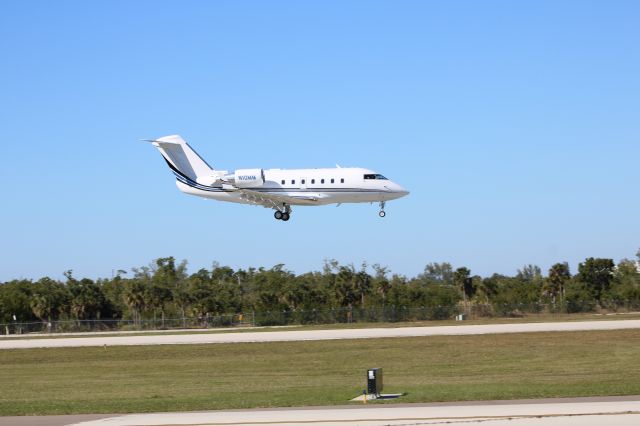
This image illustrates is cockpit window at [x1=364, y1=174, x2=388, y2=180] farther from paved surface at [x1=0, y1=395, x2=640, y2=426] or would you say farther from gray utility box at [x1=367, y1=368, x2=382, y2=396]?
paved surface at [x1=0, y1=395, x2=640, y2=426]

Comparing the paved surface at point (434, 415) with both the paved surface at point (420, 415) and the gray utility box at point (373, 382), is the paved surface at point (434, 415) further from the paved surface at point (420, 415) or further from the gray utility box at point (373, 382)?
the gray utility box at point (373, 382)

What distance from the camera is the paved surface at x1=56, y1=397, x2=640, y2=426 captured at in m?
21.4

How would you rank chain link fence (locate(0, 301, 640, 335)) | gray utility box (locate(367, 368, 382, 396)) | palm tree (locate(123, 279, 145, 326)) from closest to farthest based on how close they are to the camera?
gray utility box (locate(367, 368, 382, 396)) → chain link fence (locate(0, 301, 640, 335)) → palm tree (locate(123, 279, 145, 326))

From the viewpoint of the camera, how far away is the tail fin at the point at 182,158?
192ft

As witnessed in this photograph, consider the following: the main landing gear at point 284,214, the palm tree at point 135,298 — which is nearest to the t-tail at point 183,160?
the main landing gear at point 284,214

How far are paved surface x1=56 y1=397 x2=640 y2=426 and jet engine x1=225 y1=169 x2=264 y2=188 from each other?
28.3 m

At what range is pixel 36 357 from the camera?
52.9m

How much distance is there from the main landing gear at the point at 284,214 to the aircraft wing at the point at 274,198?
1.20 feet

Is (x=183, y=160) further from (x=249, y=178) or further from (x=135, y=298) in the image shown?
(x=135, y=298)

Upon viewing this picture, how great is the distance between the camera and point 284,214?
181ft

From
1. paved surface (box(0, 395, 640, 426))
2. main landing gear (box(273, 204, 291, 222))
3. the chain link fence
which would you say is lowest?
paved surface (box(0, 395, 640, 426))

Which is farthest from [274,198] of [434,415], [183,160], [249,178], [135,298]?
[135,298]

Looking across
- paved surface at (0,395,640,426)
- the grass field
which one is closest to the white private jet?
the grass field

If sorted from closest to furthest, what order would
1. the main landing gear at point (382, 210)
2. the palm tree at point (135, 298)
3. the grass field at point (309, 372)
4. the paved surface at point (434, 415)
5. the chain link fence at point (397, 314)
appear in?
the paved surface at point (434, 415) < the grass field at point (309, 372) < the main landing gear at point (382, 210) < the chain link fence at point (397, 314) < the palm tree at point (135, 298)
